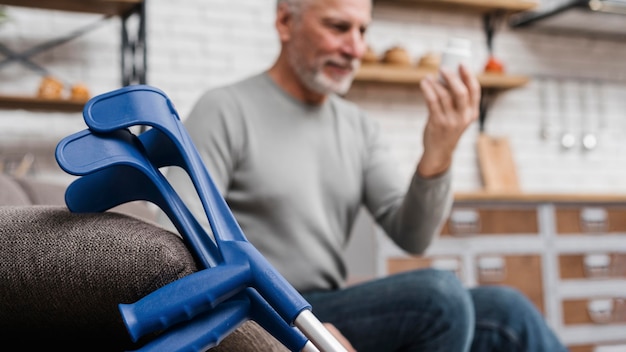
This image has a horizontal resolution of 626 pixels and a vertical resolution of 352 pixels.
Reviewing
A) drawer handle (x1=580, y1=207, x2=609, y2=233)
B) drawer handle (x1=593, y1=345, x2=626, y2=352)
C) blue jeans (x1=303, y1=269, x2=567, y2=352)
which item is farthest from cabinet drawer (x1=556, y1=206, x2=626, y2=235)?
blue jeans (x1=303, y1=269, x2=567, y2=352)

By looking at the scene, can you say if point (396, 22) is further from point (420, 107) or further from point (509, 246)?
point (509, 246)

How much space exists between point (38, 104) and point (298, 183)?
5.81ft

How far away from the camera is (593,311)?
10.1 ft

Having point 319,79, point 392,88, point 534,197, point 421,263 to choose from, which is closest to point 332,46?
point 319,79

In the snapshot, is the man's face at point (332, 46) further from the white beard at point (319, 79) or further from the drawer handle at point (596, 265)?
the drawer handle at point (596, 265)

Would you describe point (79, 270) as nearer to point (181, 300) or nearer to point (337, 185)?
point (181, 300)

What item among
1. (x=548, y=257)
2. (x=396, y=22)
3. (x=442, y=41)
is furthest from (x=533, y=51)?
(x=548, y=257)

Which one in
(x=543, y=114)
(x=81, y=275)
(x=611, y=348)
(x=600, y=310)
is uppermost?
(x=81, y=275)

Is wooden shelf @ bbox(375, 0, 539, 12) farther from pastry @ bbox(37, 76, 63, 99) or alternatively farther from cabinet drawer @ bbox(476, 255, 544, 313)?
pastry @ bbox(37, 76, 63, 99)

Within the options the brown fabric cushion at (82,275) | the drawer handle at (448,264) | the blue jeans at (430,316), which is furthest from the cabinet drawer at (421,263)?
the brown fabric cushion at (82,275)

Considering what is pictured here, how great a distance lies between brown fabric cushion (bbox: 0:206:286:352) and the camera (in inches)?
20.0

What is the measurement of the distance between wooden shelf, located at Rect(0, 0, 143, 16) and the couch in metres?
2.46

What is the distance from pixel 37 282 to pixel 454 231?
2513 mm

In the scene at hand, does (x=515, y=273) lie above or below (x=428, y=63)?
below
